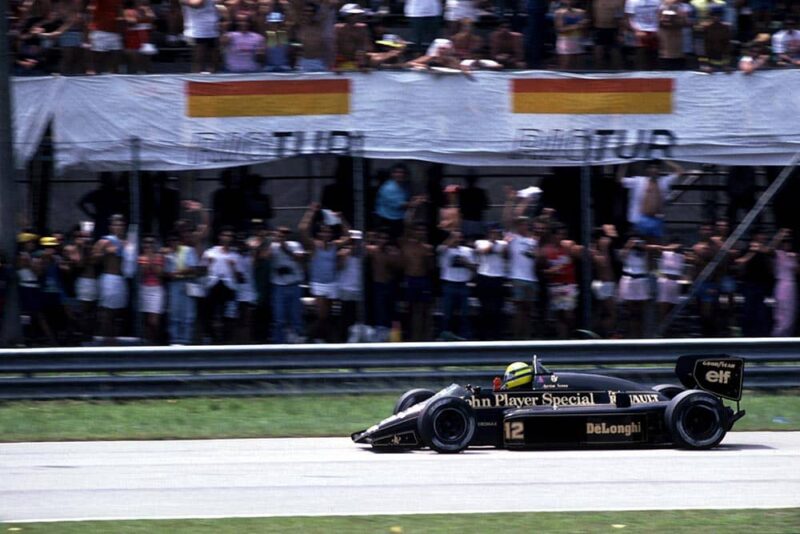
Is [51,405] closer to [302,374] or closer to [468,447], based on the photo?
[302,374]

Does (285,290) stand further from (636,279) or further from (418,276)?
(636,279)

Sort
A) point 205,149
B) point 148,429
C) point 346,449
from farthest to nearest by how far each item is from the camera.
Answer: point 205,149
point 148,429
point 346,449

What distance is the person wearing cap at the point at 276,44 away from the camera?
609 inches

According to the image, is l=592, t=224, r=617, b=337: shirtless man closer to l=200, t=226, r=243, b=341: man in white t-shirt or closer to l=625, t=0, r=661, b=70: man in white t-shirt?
l=625, t=0, r=661, b=70: man in white t-shirt

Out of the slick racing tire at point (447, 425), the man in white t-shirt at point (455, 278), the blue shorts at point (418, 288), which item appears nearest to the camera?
the slick racing tire at point (447, 425)

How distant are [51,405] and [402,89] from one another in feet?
18.5

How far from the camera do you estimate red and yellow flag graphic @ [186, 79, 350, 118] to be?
1528 cm

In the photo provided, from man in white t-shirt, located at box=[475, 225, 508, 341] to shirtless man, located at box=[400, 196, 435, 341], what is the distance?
57 cm

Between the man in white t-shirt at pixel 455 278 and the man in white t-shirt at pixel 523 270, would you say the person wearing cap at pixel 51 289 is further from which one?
the man in white t-shirt at pixel 523 270

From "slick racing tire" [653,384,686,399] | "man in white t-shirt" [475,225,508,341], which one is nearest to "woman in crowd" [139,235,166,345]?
"man in white t-shirt" [475,225,508,341]

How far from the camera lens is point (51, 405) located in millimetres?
12867

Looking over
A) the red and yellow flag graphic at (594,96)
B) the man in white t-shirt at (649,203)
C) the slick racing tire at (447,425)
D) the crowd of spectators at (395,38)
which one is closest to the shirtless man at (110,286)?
the crowd of spectators at (395,38)

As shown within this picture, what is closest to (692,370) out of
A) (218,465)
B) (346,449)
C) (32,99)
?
(346,449)

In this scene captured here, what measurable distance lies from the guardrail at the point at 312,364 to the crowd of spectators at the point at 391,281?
4.34 feet
